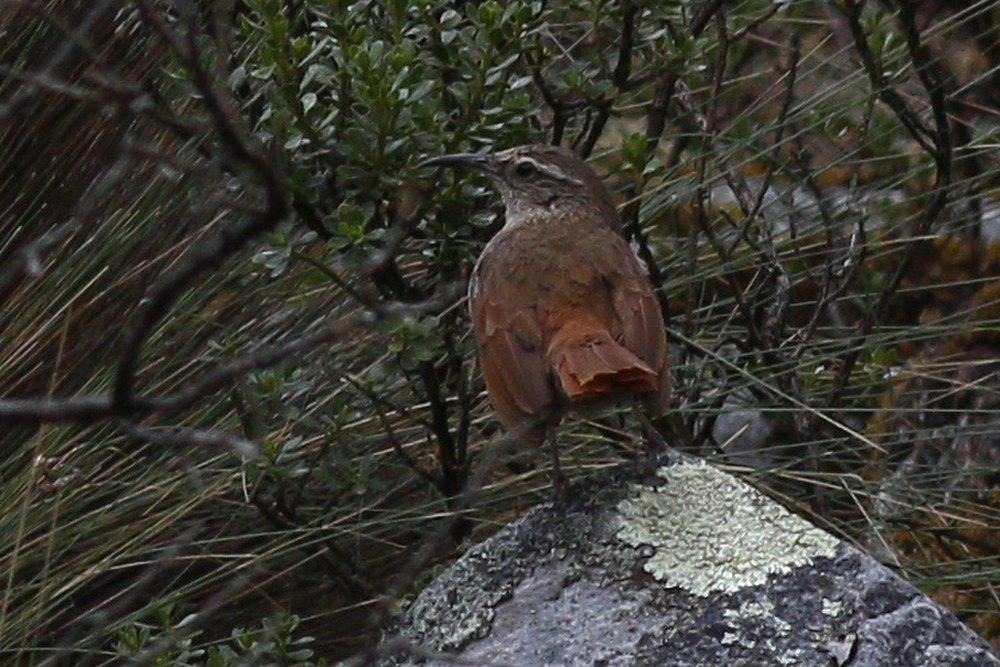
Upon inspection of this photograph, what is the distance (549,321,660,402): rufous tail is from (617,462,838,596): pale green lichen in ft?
0.67

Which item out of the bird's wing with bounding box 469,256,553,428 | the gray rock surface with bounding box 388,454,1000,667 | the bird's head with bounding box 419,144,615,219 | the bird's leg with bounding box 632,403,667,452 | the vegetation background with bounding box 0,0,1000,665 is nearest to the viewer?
the gray rock surface with bounding box 388,454,1000,667

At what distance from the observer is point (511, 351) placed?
12.1 ft

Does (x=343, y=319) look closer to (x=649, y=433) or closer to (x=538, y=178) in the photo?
(x=649, y=433)

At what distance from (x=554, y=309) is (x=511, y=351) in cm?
15

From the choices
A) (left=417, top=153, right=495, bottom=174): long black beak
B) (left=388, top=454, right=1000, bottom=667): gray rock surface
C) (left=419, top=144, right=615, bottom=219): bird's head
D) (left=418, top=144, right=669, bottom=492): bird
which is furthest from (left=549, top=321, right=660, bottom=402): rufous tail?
(left=419, top=144, right=615, bottom=219): bird's head

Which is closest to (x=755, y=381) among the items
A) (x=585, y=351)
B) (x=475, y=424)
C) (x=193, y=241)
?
(x=475, y=424)

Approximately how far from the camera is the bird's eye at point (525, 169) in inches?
170

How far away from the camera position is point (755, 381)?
14.5 ft

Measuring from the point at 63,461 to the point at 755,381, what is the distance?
1.70 m

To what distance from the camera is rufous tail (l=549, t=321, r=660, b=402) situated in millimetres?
3332

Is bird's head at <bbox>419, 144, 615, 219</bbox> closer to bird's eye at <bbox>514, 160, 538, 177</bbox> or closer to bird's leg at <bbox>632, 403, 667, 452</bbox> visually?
bird's eye at <bbox>514, 160, 538, 177</bbox>

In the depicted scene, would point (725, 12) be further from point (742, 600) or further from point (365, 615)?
point (742, 600)

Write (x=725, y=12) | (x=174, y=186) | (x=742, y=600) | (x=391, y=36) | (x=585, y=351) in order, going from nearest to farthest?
(x=742, y=600)
(x=585, y=351)
(x=391, y=36)
(x=174, y=186)
(x=725, y=12)

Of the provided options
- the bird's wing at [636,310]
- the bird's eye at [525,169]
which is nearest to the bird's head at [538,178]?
the bird's eye at [525,169]
